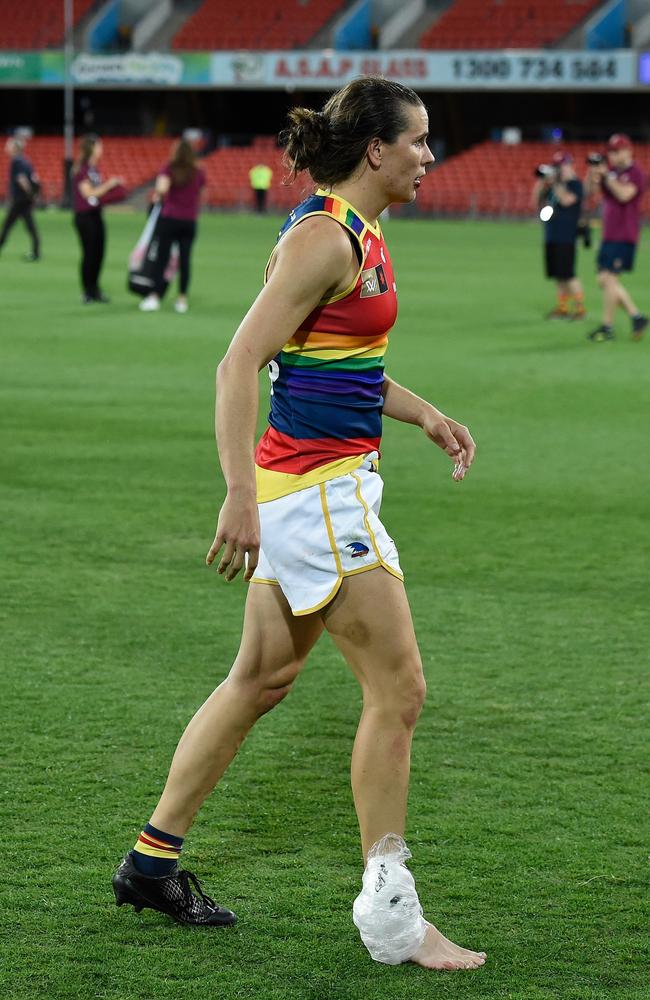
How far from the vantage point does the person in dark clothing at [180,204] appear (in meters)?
17.4

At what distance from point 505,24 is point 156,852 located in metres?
47.9

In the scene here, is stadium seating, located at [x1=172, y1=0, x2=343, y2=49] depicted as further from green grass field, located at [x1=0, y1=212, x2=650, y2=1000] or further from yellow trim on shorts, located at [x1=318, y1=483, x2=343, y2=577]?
yellow trim on shorts, located at [x1=318, y1=483, x2=343, y2=577]

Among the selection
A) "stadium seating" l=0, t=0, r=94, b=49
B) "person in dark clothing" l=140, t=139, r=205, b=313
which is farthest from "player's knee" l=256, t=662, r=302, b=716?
"stadium seating" l=0, t=0, r=94, b=49

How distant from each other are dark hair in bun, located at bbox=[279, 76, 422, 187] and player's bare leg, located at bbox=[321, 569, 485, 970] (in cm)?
93

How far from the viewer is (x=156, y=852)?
3553mm

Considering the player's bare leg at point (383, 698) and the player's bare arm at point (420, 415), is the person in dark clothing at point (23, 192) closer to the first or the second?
the player's bare arm at point (420, 415)

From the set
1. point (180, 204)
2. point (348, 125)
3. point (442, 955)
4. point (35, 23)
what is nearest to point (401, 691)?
point (442, 955)

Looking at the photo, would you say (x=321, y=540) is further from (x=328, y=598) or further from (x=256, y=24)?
(x=256, y=24)

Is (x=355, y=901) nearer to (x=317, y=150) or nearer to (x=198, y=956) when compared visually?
(x=198, y=956)

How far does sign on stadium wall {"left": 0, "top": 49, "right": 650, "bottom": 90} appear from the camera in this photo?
144ft

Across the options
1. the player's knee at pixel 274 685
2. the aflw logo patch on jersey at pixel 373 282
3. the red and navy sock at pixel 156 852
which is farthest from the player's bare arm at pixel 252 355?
the red and navy sock at pixel 156 852

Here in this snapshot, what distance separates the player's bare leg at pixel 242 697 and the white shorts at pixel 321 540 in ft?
0.38

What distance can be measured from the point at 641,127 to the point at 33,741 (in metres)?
45.8

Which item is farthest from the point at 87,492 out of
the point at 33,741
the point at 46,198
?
the point at 46,198
